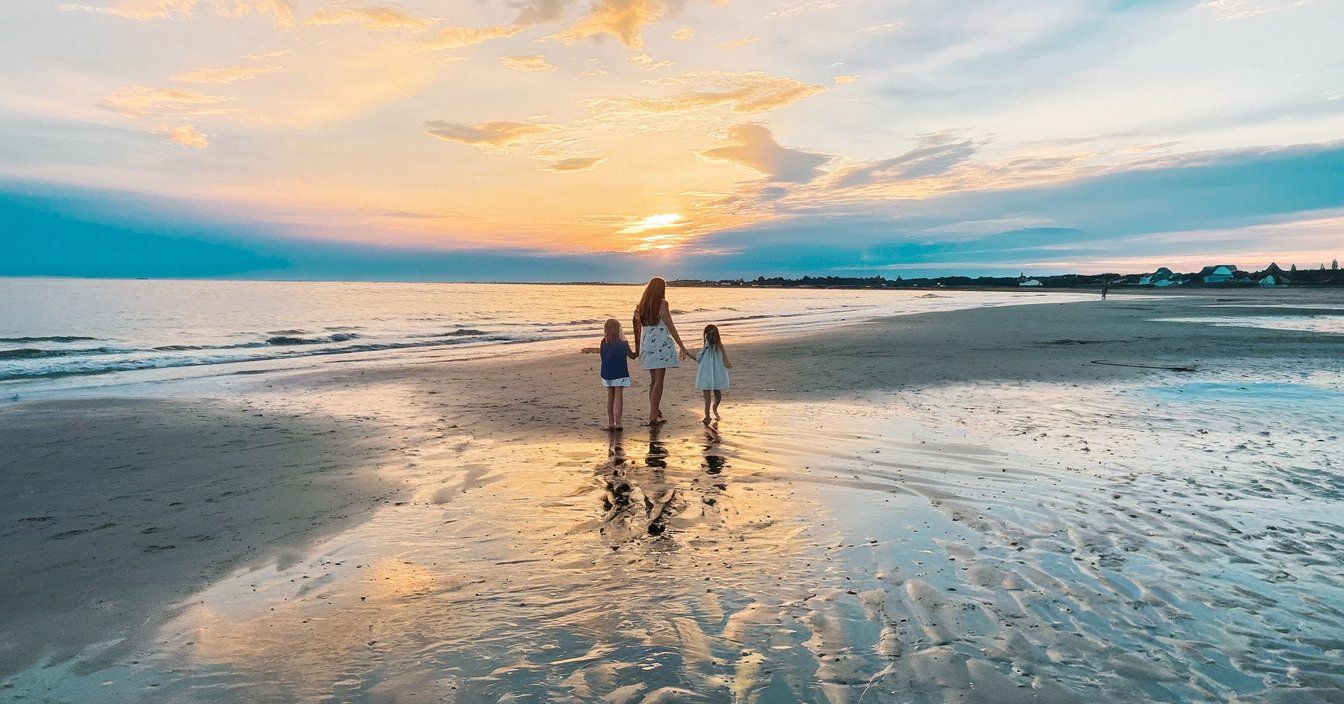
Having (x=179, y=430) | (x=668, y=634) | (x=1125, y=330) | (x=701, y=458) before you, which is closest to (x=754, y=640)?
(x=668, y=634)

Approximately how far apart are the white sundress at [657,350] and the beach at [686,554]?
116cm

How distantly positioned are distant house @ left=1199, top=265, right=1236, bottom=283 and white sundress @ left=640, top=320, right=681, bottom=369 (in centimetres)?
14393

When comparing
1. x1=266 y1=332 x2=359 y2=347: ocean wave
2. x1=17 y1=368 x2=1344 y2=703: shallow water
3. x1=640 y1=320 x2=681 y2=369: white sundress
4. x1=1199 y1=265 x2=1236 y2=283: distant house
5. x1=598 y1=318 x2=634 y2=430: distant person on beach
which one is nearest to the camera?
x1=17 y1=368 x2=1344 y2=703: shallow water

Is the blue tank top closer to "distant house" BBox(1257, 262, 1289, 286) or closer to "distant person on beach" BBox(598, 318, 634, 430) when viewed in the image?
"distant person on beach" BBox(598, 318, 634, 430)

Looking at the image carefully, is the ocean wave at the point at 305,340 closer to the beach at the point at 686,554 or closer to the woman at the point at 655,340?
the beach at the point at 686,554

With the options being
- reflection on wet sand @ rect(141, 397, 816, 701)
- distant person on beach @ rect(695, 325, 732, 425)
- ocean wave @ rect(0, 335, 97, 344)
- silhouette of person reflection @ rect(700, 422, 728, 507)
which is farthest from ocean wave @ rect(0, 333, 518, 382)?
reflection on wet sand @ rect(141, 397, 816, 701)

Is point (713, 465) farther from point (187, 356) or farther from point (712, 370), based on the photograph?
point (187, 356)

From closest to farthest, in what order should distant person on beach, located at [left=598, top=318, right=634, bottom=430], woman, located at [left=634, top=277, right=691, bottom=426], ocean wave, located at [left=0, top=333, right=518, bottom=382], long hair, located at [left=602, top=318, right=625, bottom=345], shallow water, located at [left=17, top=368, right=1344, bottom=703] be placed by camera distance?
shallow water, located at [left=17, top=368, right=1344, bottom=703], distant person on beach, located at [left=598, top=318, right=634, bottom=430], long hair, located at [left=602, top=318, right=625, bottom=345], woman, located at [left=634, top=277, right=691, bottom=426], ocean wave, located at [left=0, top=333, right=518, bottom=382]

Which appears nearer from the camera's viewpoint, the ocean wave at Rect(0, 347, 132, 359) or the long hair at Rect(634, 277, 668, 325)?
the long hair at Rect(634, 277, 668, 325)

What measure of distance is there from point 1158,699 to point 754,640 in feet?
7.18

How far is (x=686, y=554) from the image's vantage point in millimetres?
6059

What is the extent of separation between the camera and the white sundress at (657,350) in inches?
499

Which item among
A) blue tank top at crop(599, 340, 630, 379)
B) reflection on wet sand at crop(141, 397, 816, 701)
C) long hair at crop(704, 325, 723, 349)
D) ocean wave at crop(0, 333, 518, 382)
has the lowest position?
reflection on wet sand at crop(141, 397, 816, 701)

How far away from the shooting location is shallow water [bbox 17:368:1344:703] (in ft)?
13.1
